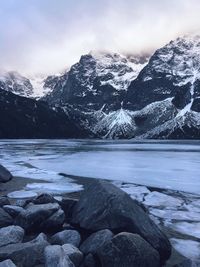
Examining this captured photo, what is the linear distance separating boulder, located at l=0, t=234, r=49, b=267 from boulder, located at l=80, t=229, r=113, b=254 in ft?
4.01

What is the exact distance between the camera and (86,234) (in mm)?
13672

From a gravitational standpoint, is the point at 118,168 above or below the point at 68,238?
below

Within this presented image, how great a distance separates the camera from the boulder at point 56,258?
10219mm

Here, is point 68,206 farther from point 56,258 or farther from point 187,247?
point 56,258

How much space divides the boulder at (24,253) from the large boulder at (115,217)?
7.87 ft

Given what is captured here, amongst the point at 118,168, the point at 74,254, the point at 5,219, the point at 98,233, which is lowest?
the point at 118,168

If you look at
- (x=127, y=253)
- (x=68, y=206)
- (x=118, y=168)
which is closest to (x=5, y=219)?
(x=68, y=206)

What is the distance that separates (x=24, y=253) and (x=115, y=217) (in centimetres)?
321

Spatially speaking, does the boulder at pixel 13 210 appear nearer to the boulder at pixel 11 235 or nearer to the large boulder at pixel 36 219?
the large boulder at pixel 36 219

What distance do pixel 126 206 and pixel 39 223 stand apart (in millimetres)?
3158

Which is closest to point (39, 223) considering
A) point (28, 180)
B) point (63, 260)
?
point (63, 260)

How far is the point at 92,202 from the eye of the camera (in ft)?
47.2

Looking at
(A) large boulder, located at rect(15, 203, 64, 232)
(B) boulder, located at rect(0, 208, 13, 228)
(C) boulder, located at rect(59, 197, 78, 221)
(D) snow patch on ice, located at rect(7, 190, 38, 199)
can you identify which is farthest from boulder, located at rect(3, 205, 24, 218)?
(D) snow patch on ice, located at rect(7, 190, 38, 199)

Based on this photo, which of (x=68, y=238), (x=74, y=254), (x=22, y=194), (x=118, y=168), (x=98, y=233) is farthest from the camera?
(x=118, y=168)
